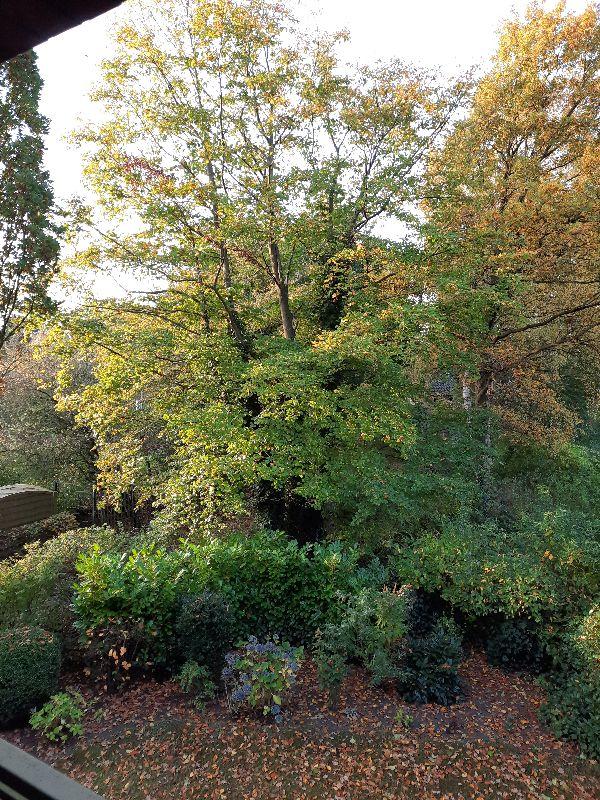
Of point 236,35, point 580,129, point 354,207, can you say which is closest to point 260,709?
point 354,207

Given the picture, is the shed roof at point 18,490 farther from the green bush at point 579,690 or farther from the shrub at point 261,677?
the green bush at point 579,690

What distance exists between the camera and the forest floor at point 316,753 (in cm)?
449

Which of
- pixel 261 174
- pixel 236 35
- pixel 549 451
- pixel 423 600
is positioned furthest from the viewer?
pixel 549 451

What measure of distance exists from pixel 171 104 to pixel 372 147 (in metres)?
3.47

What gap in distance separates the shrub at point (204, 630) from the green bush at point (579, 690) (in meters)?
3.65

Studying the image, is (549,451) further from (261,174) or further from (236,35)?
(236,35)

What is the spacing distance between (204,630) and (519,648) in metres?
4.10

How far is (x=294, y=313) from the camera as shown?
1016cm

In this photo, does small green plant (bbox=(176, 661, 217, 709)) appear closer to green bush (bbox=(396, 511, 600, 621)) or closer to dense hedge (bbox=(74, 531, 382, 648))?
dense hedge (bbox=(74, 531, 382, 648))

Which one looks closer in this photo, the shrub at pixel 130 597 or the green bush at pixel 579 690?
the green bush at pixel 579 690

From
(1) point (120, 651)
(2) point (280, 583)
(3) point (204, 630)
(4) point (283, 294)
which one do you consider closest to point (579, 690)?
(2) point (280, 583)

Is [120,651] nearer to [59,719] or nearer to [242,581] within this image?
[59,719]

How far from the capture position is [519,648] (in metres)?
6.62

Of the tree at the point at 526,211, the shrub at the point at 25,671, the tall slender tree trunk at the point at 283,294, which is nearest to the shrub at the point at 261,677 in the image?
the shrub at the point at 25,671
